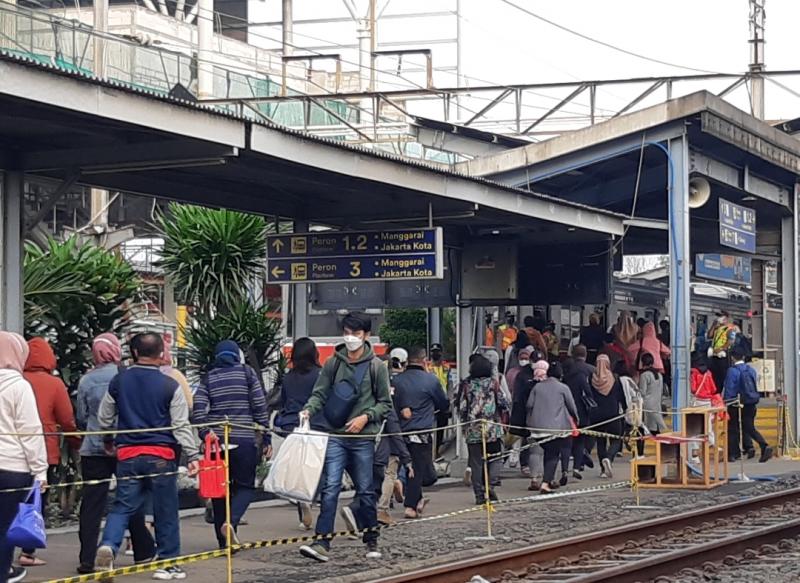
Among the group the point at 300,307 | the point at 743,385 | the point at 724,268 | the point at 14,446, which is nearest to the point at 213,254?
the point at 300,307

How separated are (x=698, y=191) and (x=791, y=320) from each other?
14.6ft

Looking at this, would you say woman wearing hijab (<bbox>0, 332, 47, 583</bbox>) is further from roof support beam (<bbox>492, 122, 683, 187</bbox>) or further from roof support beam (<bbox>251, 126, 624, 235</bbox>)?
roof support beam (<bbox>492, 122, 683, 187</bbox>)

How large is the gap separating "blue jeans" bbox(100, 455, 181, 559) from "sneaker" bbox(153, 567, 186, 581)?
0.58 ft

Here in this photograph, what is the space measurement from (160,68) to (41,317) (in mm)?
20267

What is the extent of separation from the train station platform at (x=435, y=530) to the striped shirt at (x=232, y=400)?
3.68 ft

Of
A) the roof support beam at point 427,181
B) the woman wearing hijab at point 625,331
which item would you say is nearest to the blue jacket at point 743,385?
the woman wearing hijab at point 625,331

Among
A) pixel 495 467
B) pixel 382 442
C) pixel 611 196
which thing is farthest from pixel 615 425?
pixel 382 442


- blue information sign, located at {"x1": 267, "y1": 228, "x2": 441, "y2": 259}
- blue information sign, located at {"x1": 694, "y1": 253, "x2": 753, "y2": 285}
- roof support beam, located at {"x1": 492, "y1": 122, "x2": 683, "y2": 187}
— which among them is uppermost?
roof support beam, located at {"x1": 492, "y1": 122, "x2": 683, "y2": 187}

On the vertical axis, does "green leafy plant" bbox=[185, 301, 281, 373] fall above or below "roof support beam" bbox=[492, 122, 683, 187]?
below

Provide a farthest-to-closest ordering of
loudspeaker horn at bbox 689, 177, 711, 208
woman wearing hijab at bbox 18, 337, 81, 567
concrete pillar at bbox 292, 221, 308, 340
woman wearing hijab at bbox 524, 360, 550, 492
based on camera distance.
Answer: loudspeaker horn at bbox 689, 177, 711, 208 → woman wearing hijab at bbox 524, 360, 550, 492 → concrete pillar at bbox 292, 221, 308, 340 → woman wearing hijab at bbox 18, 337, 81, 567

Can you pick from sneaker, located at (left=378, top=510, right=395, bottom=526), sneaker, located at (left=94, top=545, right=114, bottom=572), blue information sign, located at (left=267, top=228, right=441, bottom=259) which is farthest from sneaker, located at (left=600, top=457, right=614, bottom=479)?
sneaker, located at (left=94, top=545, right=114, bottom=572)

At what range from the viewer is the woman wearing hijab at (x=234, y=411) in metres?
10.8

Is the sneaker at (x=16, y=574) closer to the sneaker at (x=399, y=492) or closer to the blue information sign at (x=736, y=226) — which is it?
the sneaker at (x=399, y=492)

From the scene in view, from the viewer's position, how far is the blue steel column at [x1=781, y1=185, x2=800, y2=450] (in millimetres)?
23297
